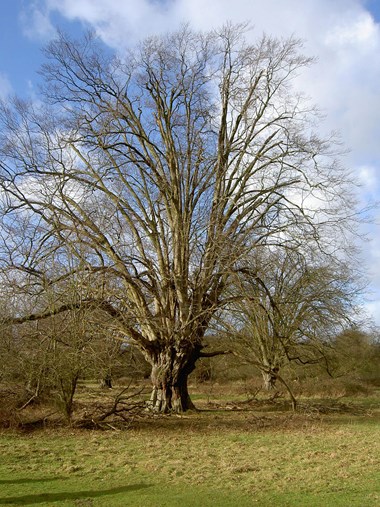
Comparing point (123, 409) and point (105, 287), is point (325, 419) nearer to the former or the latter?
point (123, 409)

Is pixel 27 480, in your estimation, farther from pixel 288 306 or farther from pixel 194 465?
pixel 288 306

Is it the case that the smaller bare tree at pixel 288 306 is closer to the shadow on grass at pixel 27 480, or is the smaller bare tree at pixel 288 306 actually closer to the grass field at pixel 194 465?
the grass field at pixel 194 465

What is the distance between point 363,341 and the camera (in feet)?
120

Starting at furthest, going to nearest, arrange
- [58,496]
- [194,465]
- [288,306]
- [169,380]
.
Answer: [288,306] < [169,380] < [194,465] < [58,496]

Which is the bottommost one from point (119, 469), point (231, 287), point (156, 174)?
point (119, 469)

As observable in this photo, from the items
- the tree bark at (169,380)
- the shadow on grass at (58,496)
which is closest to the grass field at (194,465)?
the shadow on grass at (58,496)

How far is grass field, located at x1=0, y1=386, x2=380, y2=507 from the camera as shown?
21.2 ft

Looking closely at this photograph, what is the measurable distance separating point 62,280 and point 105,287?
138 centimetres

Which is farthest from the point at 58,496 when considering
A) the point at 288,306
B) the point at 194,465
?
the point at 288,306

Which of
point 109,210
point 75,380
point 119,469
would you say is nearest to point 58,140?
point 109,210

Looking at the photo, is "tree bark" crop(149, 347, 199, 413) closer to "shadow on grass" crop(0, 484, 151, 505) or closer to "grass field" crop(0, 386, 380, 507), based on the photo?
"grass field" crop(0, 386, 380, 507)

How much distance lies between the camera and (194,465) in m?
8.63

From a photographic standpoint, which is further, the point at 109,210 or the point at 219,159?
the point at 219,159

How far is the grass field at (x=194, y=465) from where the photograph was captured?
6.48 m
